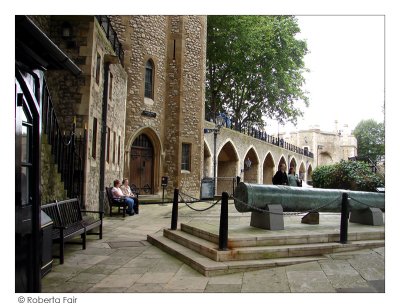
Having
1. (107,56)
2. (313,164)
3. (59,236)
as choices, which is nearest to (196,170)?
(107,56)

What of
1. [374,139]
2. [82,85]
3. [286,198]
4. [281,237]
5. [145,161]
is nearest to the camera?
[281,237]

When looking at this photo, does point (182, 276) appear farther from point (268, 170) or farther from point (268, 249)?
point (268, 170)

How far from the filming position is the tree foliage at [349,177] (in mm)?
13080

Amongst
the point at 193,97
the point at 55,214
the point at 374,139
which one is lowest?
the point at 55,214

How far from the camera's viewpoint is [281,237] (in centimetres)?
580

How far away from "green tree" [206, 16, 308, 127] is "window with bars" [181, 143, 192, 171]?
593cm

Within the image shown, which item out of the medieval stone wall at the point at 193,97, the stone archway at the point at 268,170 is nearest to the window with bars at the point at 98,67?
the medieval stone wall at the point at 193,97

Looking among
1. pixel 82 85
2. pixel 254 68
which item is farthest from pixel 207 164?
pixel 82 85

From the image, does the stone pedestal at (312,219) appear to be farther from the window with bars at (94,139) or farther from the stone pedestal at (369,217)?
the window with bars at (94,139)

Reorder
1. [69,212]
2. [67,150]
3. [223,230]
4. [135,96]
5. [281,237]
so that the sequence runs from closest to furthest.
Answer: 1. [223,230]
2. [281,237]
3. [69,212]
4. [67,150]
5. [135,96]

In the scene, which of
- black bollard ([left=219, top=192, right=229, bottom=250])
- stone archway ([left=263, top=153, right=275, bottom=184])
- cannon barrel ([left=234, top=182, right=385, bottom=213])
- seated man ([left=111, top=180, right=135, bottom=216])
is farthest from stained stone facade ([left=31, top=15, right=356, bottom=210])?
stone archway ([left=263, top=153, right=275, bottom=184])

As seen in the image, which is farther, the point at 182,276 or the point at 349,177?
the point at 349,177

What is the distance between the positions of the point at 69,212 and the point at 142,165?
32.3ft

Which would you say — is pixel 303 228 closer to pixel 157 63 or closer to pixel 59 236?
pixel 59 236
